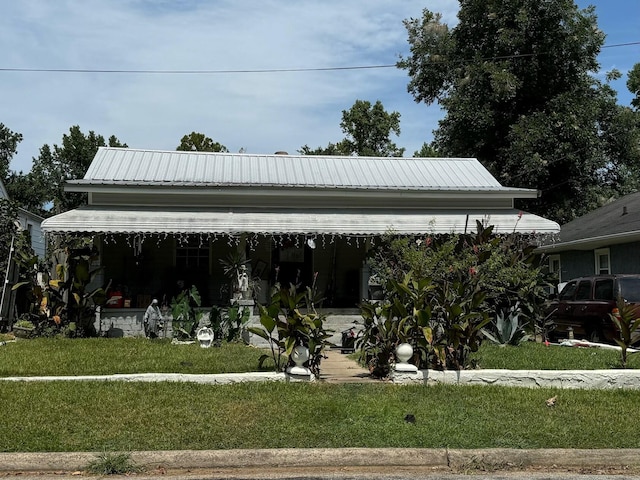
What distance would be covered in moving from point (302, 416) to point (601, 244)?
14.5 metres

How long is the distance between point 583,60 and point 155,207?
1843cm

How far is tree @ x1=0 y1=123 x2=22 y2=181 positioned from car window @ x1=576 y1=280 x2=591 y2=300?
33.5 m

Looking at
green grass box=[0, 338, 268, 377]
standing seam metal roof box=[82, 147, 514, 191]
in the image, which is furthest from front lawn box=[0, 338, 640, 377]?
standing seam metal roof box=[82, 147, 514, 191]

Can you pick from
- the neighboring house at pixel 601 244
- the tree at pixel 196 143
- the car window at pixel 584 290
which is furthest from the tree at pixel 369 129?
the car window at pixel 584 290

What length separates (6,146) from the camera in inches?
1503

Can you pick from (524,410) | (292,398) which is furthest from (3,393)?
(524,410)

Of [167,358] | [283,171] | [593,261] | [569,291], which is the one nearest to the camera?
[167,358]

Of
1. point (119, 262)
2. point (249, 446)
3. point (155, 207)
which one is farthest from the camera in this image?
point (119, 262)

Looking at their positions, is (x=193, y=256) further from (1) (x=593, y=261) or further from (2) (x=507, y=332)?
(1) (x=593, y=261)

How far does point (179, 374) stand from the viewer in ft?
27.5

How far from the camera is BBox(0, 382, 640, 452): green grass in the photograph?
5891 millimetres

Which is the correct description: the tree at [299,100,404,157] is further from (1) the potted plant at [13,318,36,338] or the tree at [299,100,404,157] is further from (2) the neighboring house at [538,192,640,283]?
(1) the potted plant at [13,318,36,338]

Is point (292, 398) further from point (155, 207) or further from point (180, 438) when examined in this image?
point (155, 207)

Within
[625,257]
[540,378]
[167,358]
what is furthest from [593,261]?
[167,358]
